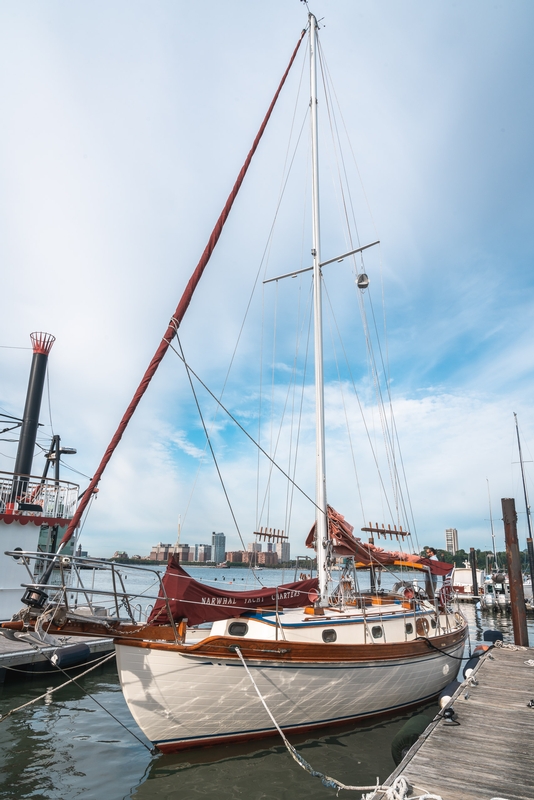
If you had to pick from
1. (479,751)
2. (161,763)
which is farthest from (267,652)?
(479,751)

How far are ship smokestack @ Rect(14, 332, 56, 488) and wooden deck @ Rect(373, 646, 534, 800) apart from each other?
15.6m

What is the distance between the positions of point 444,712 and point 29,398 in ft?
59.5

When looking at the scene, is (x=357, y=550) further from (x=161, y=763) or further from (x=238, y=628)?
(x=161, y=763)

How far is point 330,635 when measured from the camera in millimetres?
9312

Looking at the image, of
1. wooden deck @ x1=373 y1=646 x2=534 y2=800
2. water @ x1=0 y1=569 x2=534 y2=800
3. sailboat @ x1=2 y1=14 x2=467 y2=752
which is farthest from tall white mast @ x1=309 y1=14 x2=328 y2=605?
wooden deck @ x1=373 y1=646 x2=534 y2=800

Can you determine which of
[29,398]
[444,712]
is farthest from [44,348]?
[444,712]

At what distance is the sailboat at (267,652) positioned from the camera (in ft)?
24.2

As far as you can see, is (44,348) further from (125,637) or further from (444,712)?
(444,712)

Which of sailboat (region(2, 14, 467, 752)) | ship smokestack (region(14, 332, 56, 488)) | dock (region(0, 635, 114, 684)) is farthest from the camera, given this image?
ship smokestack (region(14, 332, 56, 488))

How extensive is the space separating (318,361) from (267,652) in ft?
23.3

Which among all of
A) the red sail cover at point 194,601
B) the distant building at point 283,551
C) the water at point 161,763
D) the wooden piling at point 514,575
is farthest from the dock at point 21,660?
the wooden piling at point 514,575

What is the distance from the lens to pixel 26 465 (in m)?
18.7

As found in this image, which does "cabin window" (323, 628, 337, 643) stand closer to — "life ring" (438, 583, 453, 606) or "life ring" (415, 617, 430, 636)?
"life ring" (415, 617, 430, 636)

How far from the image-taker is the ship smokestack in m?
18.7
